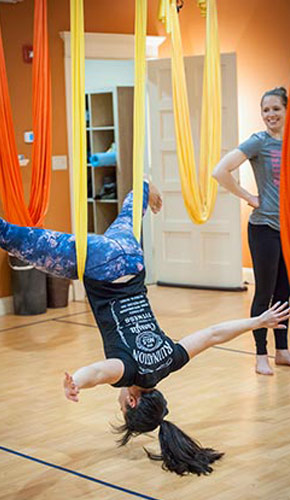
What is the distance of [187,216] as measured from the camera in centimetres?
775

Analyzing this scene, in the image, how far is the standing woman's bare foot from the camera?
4781 millimetres

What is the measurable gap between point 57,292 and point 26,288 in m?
0.36

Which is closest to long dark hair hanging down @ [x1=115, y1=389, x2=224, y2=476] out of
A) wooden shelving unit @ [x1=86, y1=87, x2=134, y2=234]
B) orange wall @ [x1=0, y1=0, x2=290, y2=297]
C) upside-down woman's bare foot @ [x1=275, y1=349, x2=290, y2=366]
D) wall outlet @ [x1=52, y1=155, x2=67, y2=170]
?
upside-down woman's bare foot @ [x1=275, y1=349, x2=290, y2=366]

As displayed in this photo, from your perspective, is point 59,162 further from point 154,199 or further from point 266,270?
point 154,199

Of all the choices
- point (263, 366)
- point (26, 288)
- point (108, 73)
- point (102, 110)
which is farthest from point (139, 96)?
point (108, 73)

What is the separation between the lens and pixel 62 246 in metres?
3.52

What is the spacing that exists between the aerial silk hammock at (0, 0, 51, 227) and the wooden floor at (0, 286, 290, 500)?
99 cm

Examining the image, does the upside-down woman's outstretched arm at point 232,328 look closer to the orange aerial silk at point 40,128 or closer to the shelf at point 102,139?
the orange aerial silk at point 40,128

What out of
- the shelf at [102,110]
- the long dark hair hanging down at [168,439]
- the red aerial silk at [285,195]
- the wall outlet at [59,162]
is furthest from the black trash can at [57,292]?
the red aerial silk at [285,195]

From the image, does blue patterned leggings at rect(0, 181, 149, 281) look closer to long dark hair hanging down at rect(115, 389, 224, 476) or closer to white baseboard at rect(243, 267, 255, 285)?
long dark hair hanging down at rect(115, 389, 224, 476)

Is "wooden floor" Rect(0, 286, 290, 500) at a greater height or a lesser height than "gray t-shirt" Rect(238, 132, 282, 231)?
lesser

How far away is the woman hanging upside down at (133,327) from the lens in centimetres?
336

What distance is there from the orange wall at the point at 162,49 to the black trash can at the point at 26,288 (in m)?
0.17

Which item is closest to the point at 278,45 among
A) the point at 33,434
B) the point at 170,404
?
the point at 170,404
